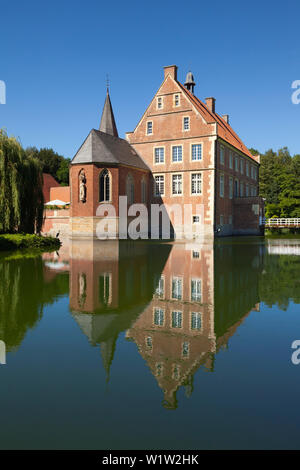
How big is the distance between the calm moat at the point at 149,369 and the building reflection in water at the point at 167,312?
26mm

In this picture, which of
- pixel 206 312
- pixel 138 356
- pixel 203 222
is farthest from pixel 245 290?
pixel 203 222

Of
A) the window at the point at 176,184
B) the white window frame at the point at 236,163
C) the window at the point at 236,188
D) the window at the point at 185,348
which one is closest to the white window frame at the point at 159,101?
the window at the point at 176,184

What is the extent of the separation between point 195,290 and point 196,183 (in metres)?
27.8

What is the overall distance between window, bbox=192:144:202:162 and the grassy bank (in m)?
17.9

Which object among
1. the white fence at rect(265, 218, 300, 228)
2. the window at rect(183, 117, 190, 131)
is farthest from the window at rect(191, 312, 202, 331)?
the white fence at rect(265, 218, 300, 228)

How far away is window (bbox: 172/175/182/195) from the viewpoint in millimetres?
36500

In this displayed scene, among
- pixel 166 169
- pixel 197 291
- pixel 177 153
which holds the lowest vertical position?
pixel 197 291

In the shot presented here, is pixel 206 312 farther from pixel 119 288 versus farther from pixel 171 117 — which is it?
pixel 171 117

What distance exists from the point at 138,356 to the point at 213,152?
104 feet

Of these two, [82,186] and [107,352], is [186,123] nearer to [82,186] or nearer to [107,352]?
[82,186]

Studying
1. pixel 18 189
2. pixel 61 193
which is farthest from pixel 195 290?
pixel 61 193

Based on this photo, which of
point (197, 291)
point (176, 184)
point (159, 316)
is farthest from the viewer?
point (176, 184)

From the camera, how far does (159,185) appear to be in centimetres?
3784

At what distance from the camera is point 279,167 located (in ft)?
232
